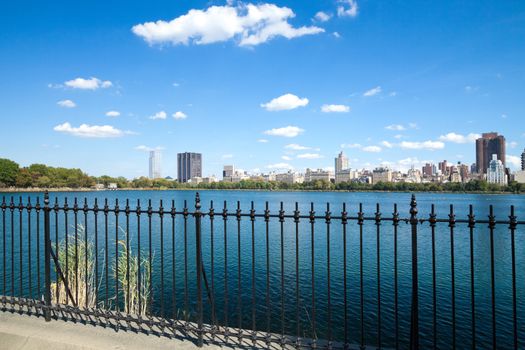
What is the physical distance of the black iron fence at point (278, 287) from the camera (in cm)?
444

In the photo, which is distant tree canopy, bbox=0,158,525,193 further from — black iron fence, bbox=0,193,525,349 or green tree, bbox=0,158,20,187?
black iron fence, bbox=0,193,525,349

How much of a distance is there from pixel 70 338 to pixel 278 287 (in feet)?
39.7

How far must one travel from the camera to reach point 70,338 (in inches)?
194

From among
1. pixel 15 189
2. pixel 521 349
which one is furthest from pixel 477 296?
pixel 15 189

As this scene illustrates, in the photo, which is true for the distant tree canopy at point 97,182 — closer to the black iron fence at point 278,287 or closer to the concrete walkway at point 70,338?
the black iron fence at point 278,287

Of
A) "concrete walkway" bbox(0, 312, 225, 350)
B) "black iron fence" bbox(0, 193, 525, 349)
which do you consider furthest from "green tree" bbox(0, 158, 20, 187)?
"concrete walkway" bbox(0, 312, 225, 350)

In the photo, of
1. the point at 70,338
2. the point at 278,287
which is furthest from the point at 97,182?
the point at 70,338

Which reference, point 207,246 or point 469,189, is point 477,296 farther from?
point 469,189

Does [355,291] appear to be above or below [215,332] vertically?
below

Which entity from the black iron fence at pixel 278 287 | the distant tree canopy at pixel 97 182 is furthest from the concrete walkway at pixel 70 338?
the distant tree canopy at pixel 97 182

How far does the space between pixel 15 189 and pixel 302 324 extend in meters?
139

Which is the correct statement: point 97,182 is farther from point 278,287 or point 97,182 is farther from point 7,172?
point 278,287

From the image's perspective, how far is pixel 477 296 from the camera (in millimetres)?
15477

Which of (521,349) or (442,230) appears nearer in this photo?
(521,349)
